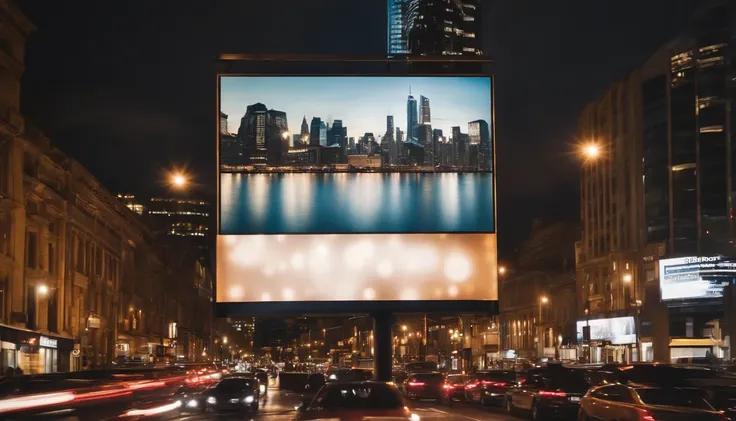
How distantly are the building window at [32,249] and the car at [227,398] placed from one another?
22065 millimetres

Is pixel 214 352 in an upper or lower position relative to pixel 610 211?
lower

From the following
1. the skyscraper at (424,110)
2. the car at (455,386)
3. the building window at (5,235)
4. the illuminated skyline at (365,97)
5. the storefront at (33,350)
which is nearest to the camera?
the illuminated skyline at (365,97)

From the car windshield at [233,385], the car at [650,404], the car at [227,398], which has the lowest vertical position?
the car at [227,398]

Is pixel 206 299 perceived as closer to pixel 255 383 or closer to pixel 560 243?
pixel 560 243

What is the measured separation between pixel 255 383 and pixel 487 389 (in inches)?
399

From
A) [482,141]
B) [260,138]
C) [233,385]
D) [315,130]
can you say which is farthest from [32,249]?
[482,141]

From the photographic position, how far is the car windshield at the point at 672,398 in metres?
19.4

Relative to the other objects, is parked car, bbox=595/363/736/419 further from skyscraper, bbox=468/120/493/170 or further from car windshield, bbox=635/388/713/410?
skyscraper, bbox=468/120/493/170

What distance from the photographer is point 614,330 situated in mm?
85562

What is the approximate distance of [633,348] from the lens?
8362 centimetres

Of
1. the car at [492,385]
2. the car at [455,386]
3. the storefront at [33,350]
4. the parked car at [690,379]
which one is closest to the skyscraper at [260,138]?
the car at [492,385]

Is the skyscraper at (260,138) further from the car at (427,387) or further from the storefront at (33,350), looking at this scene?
the storefront at (33,350)

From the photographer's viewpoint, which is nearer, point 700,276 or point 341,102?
point 341,102

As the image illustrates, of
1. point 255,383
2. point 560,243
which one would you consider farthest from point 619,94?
point 255,383
